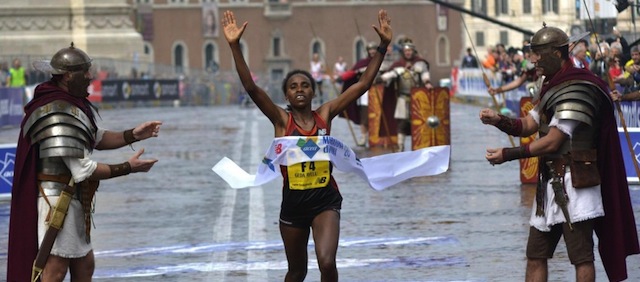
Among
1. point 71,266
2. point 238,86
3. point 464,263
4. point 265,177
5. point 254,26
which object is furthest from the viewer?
point 254,26

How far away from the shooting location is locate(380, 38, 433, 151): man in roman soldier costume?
25.9 metres

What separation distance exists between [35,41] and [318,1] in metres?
58.6

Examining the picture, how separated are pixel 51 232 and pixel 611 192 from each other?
10.4 ft

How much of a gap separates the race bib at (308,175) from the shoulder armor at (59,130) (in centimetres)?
129

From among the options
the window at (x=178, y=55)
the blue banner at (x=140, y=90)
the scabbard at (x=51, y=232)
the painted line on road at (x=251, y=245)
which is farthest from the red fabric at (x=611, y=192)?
the window at (x=178, y=55)

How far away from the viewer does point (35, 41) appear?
74562 millimetres

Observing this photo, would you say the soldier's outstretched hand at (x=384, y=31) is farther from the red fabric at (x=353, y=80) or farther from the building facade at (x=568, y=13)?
the red fabric at (x=353, y=80)

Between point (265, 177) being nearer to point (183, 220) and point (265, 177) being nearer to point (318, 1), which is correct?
point (183, 220)

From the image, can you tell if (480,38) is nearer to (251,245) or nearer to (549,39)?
(251,245)

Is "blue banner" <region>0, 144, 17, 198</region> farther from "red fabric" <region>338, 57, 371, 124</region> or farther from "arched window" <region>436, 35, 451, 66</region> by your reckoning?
"arched window" <region>436, 35, 451, 66</region>

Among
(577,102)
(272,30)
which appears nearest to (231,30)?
(577,102)

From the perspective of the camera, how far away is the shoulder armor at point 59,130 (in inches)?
391

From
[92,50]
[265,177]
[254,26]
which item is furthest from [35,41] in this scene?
[265,177]

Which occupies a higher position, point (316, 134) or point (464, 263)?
point (316, 134)
